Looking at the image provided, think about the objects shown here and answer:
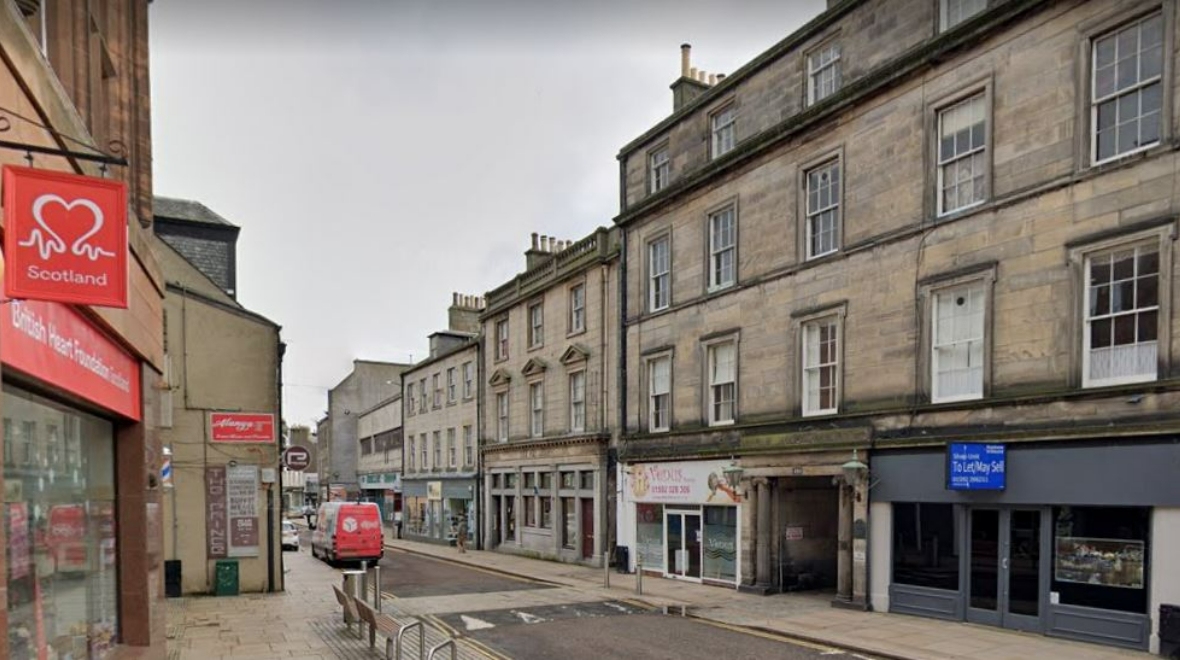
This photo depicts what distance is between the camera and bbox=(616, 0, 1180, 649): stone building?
36.9 ft

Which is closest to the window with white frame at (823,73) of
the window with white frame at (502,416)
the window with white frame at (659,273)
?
the window with white frame at (659,273)

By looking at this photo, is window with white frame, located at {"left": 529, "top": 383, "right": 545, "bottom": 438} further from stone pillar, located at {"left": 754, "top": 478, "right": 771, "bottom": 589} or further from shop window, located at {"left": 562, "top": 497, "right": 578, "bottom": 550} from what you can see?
stone pillar, located at {"left": 754, "top": 478, "right": 771, "bottom": 589}

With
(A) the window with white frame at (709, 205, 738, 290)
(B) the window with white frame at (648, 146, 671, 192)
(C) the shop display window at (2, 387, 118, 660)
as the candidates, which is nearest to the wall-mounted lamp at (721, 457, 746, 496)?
A: (A) the window with white frame at (709, 205, 738, 290)

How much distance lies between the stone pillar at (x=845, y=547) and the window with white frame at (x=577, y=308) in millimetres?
12363

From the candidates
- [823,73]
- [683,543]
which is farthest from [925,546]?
[823,73]

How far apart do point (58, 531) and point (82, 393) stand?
1.32 m

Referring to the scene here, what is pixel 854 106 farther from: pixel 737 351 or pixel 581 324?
pixel 581 324

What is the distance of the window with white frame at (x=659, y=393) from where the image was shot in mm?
21688

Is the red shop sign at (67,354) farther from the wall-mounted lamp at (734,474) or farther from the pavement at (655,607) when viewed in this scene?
the wall-mounted lamp at (734,474)

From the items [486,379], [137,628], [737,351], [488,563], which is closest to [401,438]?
[486,379]

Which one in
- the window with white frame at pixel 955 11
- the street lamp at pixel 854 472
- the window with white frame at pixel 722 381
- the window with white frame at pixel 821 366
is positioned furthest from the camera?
the window with white frame at pixel 722 381

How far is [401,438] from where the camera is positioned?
44719 millimetres

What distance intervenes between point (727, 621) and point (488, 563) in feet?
44.3

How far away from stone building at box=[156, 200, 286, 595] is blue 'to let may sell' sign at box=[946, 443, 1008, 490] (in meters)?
15.2
